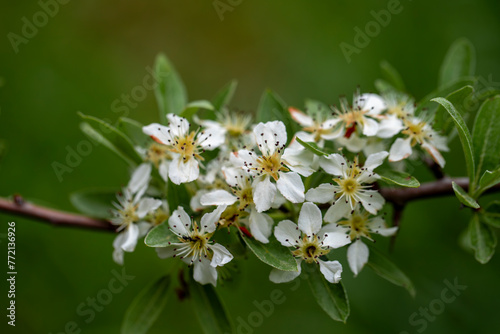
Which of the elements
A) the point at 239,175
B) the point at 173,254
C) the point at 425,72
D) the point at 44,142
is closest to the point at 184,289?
the point at 173,254

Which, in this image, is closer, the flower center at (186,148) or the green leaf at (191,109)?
the flower center at (186,148)

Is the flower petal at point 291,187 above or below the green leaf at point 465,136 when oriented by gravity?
above

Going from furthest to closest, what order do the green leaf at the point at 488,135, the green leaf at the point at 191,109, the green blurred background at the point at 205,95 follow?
the green blurred background at the point at 205,95 → the green leaf at the point at 191,109 → the green leaf at the point at 488,135

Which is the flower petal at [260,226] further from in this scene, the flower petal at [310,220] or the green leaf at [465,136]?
the green leaf at [465,136]

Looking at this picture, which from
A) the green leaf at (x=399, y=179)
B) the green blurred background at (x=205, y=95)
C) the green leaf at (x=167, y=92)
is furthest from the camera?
the green blurred background at (x=205, y=95)

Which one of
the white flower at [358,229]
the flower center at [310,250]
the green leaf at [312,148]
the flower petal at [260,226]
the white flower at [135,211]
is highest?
the white flower at [135,211]

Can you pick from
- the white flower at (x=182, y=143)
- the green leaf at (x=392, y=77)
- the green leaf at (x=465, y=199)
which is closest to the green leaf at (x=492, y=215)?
the green leaf at (x=465, y=199)

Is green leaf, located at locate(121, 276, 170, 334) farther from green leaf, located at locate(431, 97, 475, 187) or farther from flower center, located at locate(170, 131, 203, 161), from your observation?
green leaf, located at locate(431, 97, 475, 187)
